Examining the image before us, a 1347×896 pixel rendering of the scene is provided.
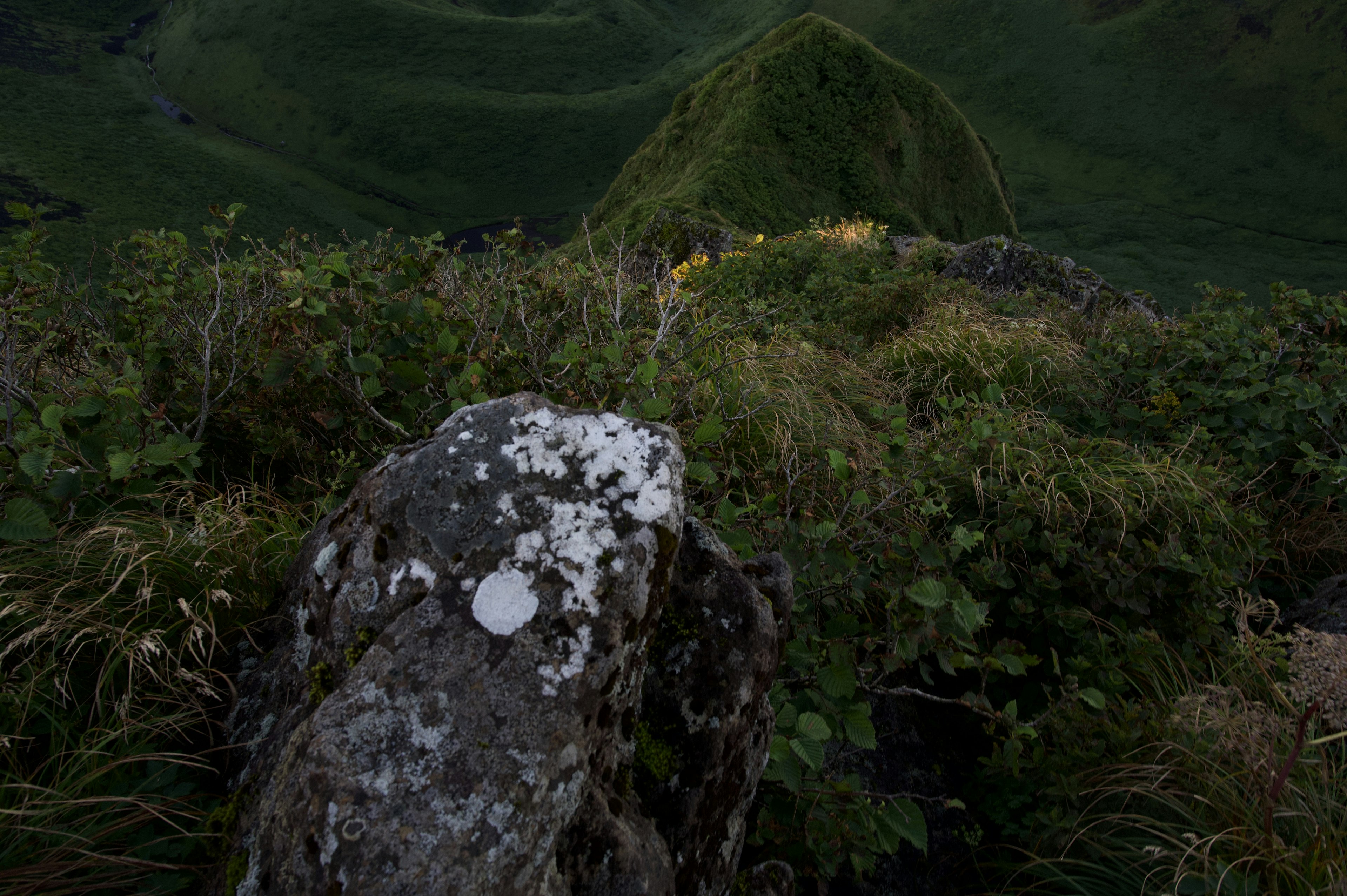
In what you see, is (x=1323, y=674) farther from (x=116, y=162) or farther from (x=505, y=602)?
(x=116, y=162)

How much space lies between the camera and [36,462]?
84.6 inches

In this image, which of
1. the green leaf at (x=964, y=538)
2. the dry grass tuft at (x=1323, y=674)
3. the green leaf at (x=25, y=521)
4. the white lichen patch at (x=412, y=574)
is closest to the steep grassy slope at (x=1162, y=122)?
the dry grass tuft at (x=1323, y=674)

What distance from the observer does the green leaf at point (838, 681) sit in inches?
89.4

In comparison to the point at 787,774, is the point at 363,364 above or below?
above

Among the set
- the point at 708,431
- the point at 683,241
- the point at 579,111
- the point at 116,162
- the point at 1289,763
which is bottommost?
the point at 116,162

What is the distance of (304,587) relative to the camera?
188 centimetres

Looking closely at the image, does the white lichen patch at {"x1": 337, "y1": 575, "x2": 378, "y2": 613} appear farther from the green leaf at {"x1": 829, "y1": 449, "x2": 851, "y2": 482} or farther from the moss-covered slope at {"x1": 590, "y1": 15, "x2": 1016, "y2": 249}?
the moss-covered slope at {"x1": 590, "y1": 15, "x2": 1016, "y2": 249}

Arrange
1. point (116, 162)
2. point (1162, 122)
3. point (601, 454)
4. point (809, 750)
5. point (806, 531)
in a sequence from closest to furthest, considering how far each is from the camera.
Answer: point (601, 454) → point (809, 750) → point (806, 531) → point (1162, 122) → point (116, 162)

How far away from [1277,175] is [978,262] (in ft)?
206

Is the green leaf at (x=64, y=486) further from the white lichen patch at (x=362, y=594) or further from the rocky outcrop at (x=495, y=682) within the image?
the white lichen patch at (x=362, y=594)

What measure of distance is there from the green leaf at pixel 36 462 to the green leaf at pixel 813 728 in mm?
2626

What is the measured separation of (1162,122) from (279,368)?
75.3m

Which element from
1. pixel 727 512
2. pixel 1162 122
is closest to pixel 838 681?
pixel 727 512

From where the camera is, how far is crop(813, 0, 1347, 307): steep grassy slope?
155 feet
